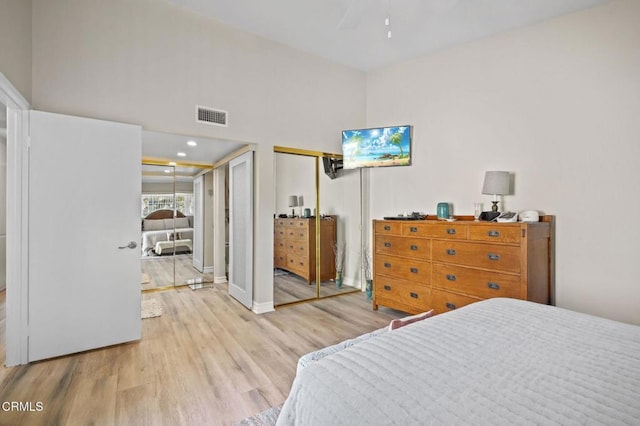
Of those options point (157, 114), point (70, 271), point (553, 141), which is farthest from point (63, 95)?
point (553, 141)

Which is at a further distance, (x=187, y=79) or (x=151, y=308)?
(x=151, y=308)

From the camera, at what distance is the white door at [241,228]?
3.76 metres

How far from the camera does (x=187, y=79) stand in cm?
322

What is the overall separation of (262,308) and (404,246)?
1.84 m

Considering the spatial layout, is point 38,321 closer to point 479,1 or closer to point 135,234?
point 135,234

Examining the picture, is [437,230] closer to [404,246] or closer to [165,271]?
[404,246]

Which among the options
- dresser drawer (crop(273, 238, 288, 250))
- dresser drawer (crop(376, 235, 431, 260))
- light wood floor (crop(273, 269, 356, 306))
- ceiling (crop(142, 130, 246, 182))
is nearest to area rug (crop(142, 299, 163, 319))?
light wood floor (crop(273, 269, 356, 306))

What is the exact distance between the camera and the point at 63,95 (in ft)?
8.68

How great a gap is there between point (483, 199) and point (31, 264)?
4.27 m

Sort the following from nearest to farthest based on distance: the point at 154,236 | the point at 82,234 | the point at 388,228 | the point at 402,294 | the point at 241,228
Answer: the point at 82,234
the point at 402,294
the point at 388,228
the point at 241,228
the point at 154,236

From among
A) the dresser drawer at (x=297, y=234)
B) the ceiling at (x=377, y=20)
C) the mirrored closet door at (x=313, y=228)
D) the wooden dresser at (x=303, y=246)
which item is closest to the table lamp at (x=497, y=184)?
the ceiling at (x=377, y=20)

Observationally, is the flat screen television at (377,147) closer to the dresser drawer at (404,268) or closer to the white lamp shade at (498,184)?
the white lamp shade at (498,184)

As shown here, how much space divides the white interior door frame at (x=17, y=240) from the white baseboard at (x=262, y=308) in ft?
6.54

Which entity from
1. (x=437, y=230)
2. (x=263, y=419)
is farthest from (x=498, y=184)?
(x=263, y=419)
